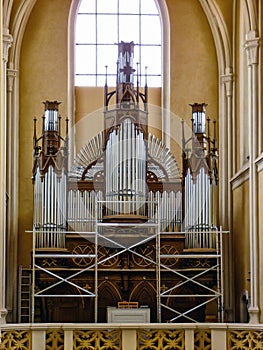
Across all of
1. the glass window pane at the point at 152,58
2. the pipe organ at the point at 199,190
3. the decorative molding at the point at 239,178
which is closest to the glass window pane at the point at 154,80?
the glass window pane at the point at 152,58

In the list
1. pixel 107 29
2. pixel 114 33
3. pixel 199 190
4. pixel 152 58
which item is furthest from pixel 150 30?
pixel 199 190

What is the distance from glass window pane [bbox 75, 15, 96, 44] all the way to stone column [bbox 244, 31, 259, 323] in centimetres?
462

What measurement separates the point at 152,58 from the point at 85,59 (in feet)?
4.96

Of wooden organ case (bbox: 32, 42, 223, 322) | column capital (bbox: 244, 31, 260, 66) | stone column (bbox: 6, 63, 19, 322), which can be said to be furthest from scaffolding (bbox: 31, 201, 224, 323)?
column capital (bbox: 244, 31, 260, 66)

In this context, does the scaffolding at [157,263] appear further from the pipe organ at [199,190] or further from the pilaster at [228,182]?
the pilaster at [228,182]

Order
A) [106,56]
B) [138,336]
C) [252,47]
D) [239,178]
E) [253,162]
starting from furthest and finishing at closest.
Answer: [106,56] → [239,178] → [252,47] → [253,162] → [138,336]

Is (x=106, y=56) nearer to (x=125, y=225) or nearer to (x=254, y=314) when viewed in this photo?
(x=125, y=225)

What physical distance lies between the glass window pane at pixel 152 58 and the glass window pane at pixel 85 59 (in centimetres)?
113

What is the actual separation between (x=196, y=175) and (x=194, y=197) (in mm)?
432

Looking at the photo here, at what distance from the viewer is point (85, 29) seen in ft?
67.7

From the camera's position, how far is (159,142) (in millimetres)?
19188

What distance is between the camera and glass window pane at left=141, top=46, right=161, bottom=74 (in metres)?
20.7

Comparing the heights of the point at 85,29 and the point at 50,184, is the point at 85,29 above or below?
above

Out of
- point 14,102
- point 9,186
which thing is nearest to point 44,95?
point 14,102
